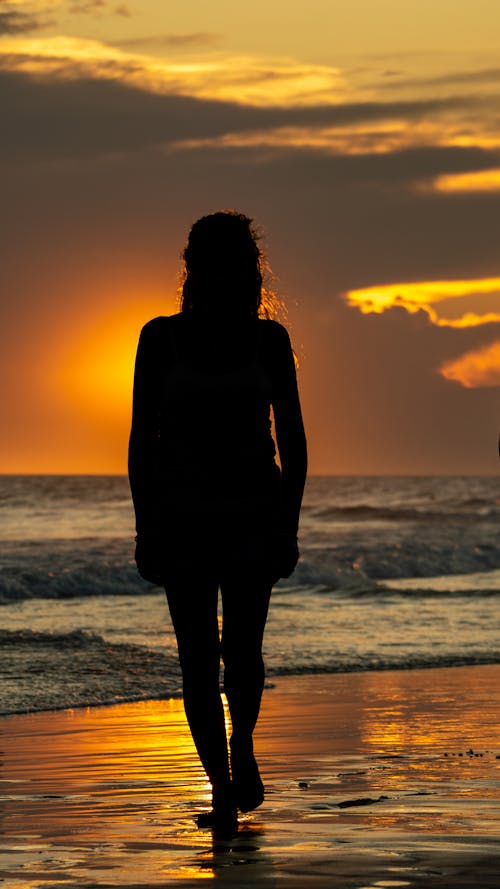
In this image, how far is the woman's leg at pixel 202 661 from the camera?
472 centimetres

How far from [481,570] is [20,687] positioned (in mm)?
23079

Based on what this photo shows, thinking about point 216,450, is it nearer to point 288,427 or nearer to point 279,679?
point 288,427

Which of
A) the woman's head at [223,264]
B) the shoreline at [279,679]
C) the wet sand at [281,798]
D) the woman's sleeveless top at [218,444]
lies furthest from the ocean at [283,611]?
the woman's head at [223,264]

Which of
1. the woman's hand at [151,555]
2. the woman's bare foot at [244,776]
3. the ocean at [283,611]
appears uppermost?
the woman's hand at [151,555]

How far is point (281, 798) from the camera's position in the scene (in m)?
5.89

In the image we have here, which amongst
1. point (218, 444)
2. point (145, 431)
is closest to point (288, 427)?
point (218, 444)

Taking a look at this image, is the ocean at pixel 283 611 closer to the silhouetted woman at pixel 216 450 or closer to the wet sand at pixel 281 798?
the wet sand at pixel 281 798

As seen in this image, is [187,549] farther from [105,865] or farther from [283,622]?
[283,622]

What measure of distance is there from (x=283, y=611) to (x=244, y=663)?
13.5 metres

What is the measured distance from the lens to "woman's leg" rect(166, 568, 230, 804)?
4723 mm

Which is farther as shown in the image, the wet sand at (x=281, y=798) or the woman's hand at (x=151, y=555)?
the woman's hand at (x=151, y=555)

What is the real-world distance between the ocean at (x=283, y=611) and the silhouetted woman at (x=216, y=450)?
18.5ft

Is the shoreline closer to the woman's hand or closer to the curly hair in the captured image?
the woman's hand

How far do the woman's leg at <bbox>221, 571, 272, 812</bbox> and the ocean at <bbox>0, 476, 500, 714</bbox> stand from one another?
531 cm
